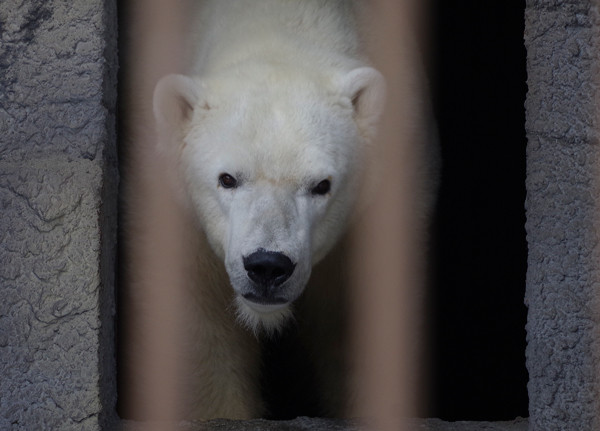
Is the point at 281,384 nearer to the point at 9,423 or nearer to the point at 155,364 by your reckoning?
the point at 155,364

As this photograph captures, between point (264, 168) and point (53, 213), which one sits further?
point (264, 168)

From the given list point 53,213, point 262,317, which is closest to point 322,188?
point 262,317

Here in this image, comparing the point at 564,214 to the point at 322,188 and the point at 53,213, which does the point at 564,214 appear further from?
the point at 53,213

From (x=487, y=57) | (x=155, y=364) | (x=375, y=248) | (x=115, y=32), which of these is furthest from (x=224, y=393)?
(x=487, y=57)

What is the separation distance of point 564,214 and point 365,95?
0.77m

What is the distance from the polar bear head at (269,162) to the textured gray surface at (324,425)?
0.33m

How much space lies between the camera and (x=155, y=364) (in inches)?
126

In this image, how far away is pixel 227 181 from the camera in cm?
263

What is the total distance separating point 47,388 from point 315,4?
5.02ft

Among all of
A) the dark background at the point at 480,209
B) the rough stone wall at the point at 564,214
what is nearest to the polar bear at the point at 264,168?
the rough stone wall at the point at 564,214

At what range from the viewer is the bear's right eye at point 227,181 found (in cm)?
261

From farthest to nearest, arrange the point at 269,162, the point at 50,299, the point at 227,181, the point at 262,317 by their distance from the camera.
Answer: the point at 262,317
the point at 227,181
the point at 269,162
the point at 50,299

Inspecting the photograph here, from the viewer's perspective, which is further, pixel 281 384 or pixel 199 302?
pixel 281 384

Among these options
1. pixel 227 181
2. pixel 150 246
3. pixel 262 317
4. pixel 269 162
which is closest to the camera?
pixel 269 162
